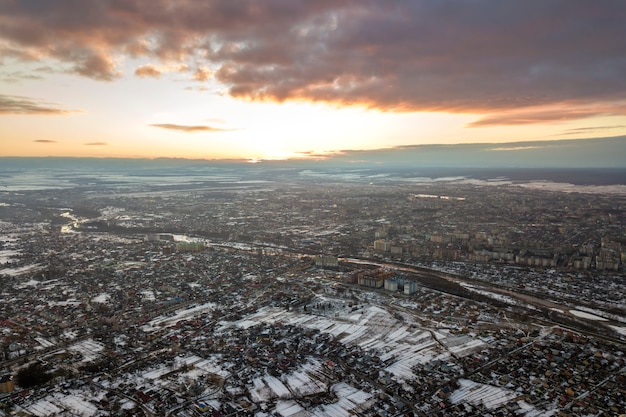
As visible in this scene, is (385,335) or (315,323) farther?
(315,323)

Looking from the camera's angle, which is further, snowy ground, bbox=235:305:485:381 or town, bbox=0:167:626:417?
snowy ground, bbox=235:305:485:381

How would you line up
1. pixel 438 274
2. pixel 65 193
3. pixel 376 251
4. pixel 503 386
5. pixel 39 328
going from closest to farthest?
pixel 503 386, pixel 39 328, pixel 438 274, pixel 376 251, pixel 65 193

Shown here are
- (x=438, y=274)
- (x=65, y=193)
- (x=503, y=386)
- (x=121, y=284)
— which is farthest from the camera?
(x=65, y=193)

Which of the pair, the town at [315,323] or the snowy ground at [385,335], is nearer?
the town at [315,323]

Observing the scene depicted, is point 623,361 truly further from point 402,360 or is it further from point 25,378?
point 25,378

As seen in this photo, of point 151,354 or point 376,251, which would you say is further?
point 376,251

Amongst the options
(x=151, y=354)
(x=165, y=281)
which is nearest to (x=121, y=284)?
(x=165, y=281)

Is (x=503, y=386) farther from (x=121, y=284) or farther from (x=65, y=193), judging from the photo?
(x=65, y=193)
